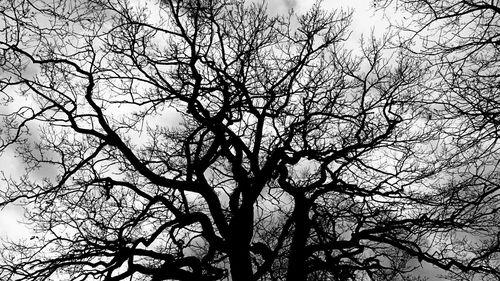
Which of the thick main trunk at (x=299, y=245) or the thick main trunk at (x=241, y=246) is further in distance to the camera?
the thick main trunk at (x=241, y=246)

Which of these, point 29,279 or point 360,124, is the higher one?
point 360,124

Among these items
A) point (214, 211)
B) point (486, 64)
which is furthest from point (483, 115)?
point (214, 211)

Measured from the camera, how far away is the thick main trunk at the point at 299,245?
8031 mm

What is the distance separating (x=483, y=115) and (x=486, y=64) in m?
0.63

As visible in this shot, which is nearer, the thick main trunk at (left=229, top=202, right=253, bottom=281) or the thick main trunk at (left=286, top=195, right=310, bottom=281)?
the thick main trunk at (left=286, top=195, right=310, bottom=281)

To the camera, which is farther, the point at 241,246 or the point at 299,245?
the point at 241,246

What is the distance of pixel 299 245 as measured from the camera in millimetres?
8250

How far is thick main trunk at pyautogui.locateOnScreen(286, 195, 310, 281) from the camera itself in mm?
A: 8031

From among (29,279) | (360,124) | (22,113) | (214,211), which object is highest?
(360,124)

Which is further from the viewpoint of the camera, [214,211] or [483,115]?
[214,211]

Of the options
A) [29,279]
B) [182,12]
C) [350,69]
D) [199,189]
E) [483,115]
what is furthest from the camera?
[350,69]

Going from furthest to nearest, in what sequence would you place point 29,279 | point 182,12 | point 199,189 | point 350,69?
point 350,69
point 199,189
point 182,12
point 29,279

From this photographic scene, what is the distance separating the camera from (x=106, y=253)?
8.51 meters

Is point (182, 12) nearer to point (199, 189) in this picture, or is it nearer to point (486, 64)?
point (199, 189)
